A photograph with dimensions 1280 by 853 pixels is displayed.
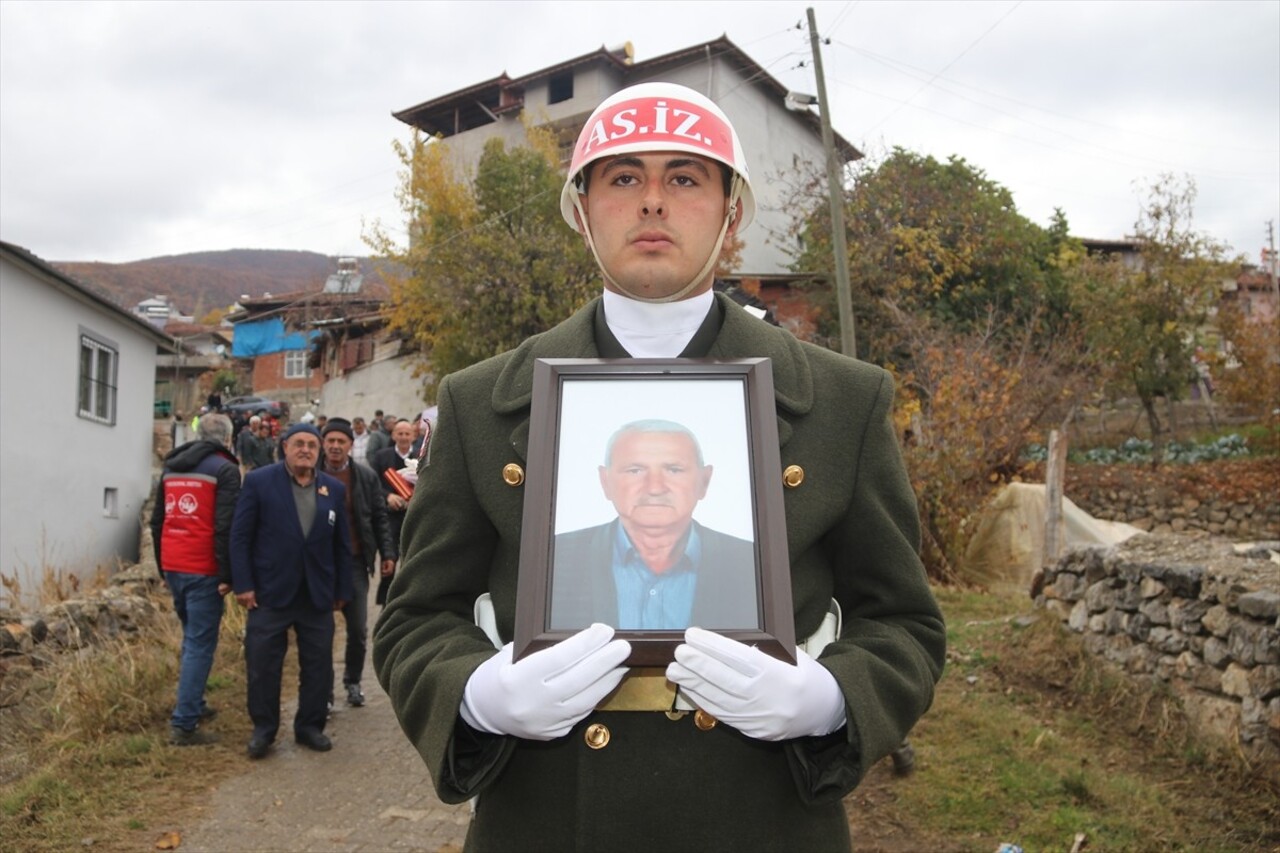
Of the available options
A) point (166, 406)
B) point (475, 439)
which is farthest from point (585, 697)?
point (166, 406)

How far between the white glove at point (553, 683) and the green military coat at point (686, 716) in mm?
120

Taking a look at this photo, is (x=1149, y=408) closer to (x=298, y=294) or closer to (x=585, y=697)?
(x=585, y=697)

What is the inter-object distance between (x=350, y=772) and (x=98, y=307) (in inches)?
550

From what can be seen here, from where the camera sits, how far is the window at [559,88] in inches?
1435

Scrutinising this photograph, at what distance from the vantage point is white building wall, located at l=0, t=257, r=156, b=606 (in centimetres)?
1455

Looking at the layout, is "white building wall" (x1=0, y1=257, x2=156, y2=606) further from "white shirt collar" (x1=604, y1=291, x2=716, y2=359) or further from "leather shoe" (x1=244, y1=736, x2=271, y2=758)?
"white shirt collar" (x1=604, y1=291, x2=716, y2=359)

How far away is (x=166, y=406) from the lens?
36312 mm

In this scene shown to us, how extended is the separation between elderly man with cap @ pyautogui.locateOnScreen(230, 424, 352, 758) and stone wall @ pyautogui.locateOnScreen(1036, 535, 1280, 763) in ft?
17.6

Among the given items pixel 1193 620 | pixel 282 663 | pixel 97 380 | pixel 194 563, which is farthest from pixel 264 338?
pixel 1193 620

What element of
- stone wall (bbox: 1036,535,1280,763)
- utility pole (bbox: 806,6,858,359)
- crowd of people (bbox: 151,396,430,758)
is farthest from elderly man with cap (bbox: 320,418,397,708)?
utility pole (bbox: 806,6,858,359)

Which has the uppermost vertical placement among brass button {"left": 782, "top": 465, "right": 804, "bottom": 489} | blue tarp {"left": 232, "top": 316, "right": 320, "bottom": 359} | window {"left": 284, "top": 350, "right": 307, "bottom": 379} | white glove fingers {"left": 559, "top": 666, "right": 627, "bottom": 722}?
blue tarp {"left": 232, "top": 316, "right": 320, "bottom": 359}

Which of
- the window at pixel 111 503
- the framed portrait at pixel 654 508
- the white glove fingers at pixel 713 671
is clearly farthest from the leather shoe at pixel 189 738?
the window at pixel 111 503

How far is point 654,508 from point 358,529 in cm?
664

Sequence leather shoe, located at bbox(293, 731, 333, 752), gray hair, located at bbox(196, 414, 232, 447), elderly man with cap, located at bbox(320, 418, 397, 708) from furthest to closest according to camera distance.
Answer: elderly man with cap, located at bbox(320, 418, 397, 708)
gray hair, located at bbox(196, 414, 232, 447)
leather shoe, located at bbox(293, 731, 333, 752)
